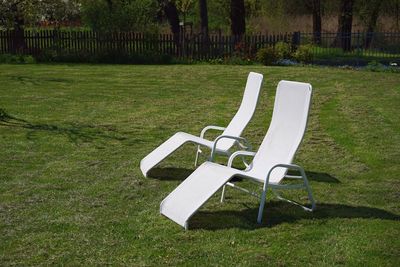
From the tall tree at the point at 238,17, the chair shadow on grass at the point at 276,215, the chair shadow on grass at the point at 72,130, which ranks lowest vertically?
the chair shadow on grass at the point at 276,215

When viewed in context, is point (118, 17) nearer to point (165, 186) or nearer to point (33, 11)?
point (33, 11)

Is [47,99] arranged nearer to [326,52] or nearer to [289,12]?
[326,52]

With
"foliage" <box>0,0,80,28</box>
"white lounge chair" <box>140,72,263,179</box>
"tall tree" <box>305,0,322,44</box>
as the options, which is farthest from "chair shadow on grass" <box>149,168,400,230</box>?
"tall tree" <box>305,0,322,44</box>

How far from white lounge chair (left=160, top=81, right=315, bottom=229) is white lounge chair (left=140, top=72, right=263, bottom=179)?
763 mm

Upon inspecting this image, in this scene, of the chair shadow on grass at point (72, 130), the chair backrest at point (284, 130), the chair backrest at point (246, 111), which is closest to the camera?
the chair backrest at point (284, 130)

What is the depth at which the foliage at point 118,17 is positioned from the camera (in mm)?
25922

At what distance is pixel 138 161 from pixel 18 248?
3.32 meters

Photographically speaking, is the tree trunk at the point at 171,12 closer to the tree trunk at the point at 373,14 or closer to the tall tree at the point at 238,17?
the tall tree at the point at 238,17

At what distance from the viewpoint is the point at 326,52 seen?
27.1 m

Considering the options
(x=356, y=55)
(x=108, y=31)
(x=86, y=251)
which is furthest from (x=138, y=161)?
(x=356, y=55)

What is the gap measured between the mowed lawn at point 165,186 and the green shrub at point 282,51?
7.56 metres

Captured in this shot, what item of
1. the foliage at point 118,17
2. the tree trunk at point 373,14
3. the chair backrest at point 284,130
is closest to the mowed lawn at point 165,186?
the chair backrest at point 284,130

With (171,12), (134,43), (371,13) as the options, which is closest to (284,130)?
(134,43)

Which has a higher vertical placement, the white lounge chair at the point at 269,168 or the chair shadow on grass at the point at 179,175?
the white lounge chair at the point at 269,168
